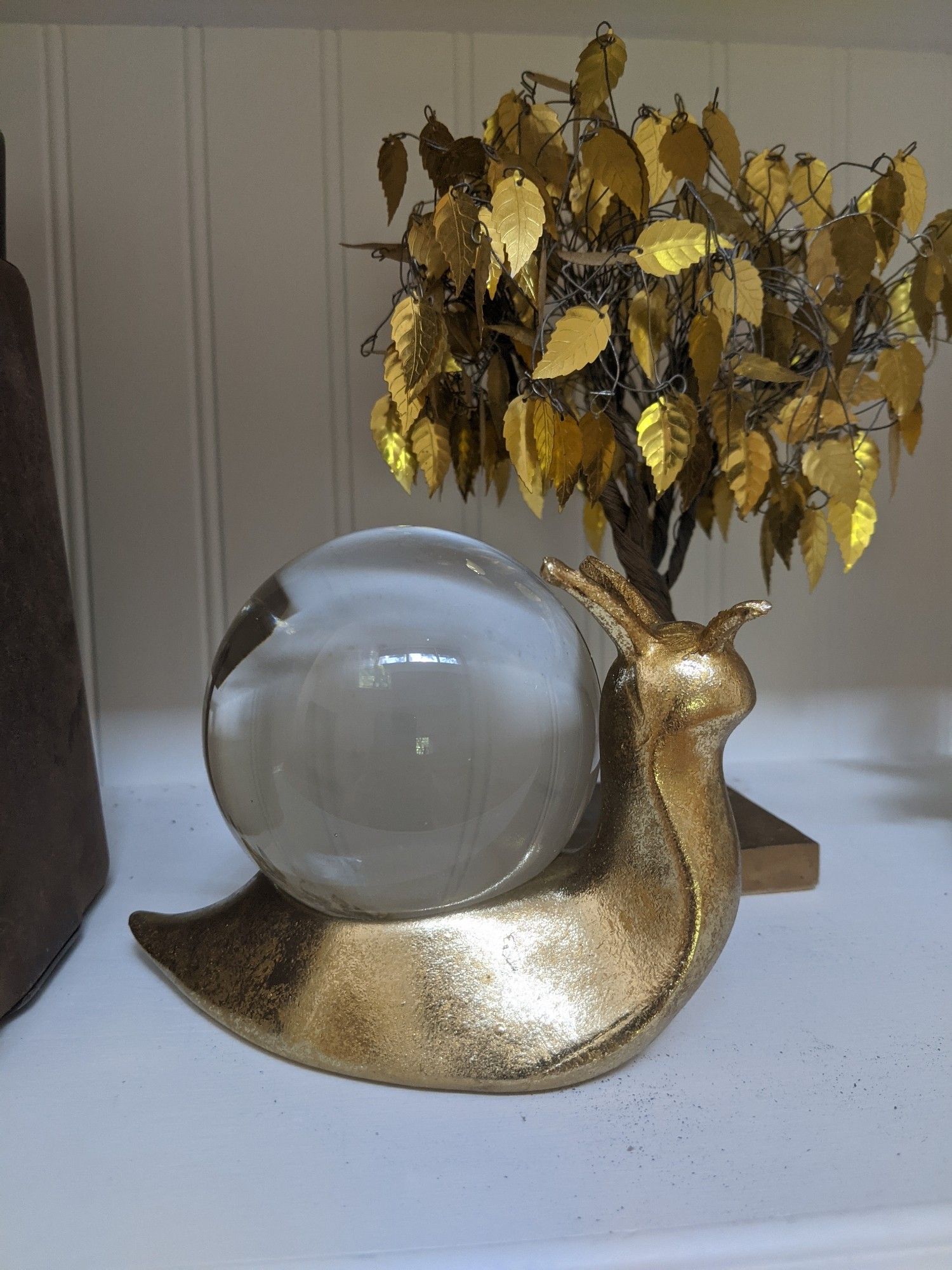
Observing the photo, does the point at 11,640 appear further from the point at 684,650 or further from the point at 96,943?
the point at 684,650

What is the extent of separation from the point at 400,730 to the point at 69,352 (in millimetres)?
679

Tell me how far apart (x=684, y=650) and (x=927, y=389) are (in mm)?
713

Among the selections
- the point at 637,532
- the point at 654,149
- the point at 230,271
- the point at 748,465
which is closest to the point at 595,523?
the point at 637,532

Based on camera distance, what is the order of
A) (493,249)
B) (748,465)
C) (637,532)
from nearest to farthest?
(493,249), (748,465), (637,532)

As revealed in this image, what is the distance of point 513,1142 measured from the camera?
44cm

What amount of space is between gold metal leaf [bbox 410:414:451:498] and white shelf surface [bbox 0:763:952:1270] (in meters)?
0.40

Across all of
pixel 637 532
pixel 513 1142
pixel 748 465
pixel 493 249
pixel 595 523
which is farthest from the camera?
pixel 595 523

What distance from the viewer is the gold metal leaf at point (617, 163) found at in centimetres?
56

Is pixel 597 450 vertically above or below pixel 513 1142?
above

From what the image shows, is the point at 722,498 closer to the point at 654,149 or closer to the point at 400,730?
the point at 654,149

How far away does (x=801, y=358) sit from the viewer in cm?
74

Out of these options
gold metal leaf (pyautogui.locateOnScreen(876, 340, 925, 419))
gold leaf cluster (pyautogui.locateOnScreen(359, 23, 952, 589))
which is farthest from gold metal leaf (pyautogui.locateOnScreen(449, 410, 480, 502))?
gold metal leaf (pyautogui.locateOnScreen(876, 340, 925, 419))

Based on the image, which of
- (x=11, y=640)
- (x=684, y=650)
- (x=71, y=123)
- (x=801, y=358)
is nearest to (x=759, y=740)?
(x=801, y=358)

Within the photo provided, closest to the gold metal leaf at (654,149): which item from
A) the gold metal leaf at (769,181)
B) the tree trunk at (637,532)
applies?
the gold metal leaf at (769,181)
